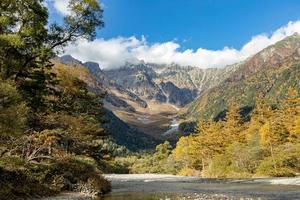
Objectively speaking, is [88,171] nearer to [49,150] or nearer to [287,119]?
[49,150]

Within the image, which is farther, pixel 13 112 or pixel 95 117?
pixel 95 117

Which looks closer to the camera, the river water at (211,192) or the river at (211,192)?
the river at (211,192)

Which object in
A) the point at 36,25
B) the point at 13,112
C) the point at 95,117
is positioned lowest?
the point at 13,112

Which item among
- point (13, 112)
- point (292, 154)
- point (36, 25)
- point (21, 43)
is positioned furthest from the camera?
point (292, 154)

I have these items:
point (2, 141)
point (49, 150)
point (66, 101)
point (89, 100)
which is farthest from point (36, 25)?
point (89, 100)

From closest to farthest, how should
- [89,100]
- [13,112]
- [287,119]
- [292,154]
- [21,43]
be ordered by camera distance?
[13,112] → [21,43] → [89,100] → [292,154] → [287,119]

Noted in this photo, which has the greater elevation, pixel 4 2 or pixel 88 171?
pixel 4 2

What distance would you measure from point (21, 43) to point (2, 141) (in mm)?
7792

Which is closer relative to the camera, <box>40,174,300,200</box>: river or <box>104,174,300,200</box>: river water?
<box>40,174,300,200</box>: river

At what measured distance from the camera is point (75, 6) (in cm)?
3459

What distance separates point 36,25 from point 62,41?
2600 millimetres

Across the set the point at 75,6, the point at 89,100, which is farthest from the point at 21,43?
the point at 89,100

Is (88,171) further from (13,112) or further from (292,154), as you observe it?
(292,154)

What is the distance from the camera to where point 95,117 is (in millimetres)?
60469
